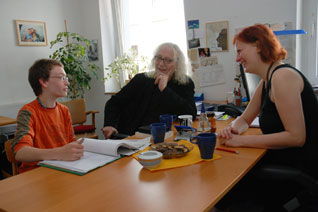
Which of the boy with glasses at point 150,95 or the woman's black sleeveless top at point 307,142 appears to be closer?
the woman's black sleeveless top at point 307,142

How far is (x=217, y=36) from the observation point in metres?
2.79

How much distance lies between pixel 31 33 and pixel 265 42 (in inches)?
135

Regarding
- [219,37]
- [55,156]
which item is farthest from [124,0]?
[55,156]

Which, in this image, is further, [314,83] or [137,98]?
[314,83]

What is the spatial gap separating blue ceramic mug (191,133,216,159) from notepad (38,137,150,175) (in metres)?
0.33

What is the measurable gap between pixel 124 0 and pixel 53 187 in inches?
138

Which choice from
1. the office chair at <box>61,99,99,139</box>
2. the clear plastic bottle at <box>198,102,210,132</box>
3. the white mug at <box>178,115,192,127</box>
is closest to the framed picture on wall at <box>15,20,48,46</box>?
the office chair at <box>61,99,99,139</box>

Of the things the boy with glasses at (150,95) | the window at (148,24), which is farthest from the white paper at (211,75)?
the boy with glasses at (150,95)

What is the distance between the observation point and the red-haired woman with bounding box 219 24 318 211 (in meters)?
1.14

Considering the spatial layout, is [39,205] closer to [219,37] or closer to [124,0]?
[219,37]

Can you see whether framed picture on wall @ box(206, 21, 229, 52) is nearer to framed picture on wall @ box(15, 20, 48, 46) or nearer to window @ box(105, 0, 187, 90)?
window @ box(105, 0, 187, 90)

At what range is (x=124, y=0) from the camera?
12.7ft

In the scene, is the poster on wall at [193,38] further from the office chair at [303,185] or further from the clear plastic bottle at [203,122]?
the office chair at [303,185]

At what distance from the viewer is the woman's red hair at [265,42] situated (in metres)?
1.29
